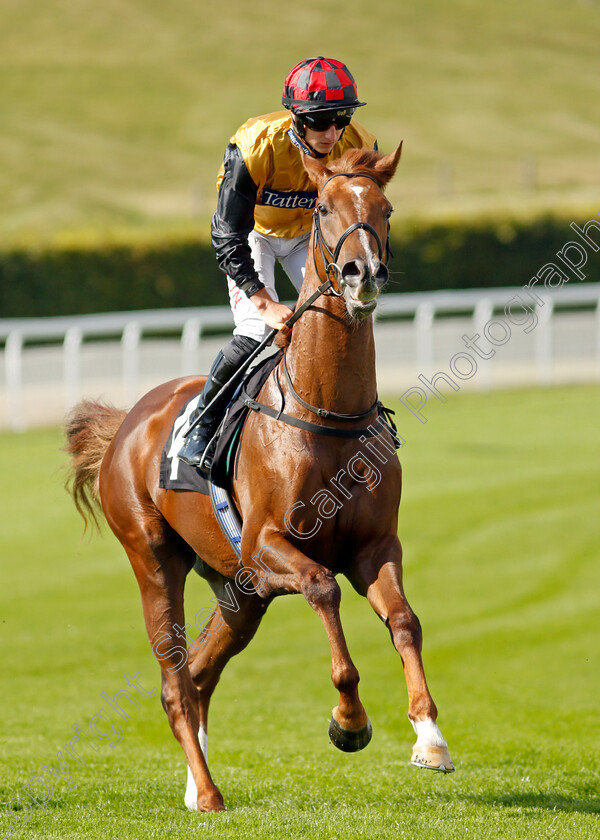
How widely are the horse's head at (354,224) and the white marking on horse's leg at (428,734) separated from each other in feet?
4.36

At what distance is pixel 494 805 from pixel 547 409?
1174cm

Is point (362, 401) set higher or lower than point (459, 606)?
higher

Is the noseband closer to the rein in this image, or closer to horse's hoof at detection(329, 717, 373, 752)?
the rein

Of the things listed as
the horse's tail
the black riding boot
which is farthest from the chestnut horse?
the horse's tail

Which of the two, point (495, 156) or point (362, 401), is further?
point (495, 156)

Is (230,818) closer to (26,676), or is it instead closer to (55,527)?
(26,676)

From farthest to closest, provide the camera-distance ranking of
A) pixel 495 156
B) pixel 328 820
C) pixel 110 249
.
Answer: pixel 495 156, pixel 110 249, pixel 328 820

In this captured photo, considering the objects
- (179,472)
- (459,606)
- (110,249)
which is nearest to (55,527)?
(459,606)

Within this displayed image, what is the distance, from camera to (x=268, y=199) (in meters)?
4.39

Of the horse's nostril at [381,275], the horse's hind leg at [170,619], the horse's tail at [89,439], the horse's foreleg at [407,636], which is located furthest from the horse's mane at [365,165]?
the horse's tail at [89,439]

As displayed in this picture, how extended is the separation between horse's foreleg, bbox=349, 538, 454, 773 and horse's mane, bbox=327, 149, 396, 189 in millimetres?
1276

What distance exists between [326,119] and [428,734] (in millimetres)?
2180

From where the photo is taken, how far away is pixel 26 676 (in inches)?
320

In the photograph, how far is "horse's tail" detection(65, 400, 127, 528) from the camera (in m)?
5.69
